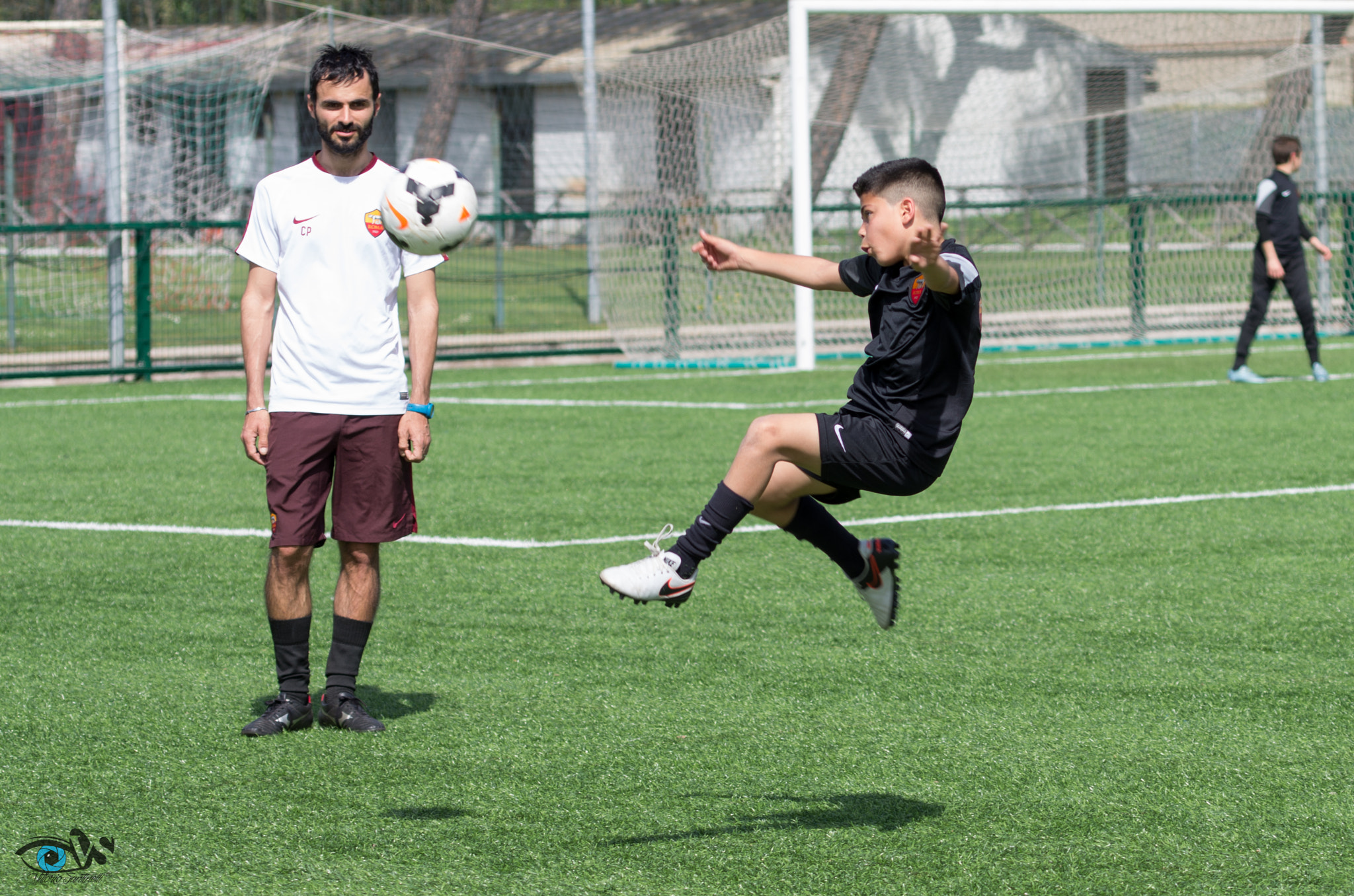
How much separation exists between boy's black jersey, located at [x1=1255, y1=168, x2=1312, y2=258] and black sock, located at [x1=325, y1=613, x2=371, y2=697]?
1124 centimetres

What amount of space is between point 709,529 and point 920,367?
767mm

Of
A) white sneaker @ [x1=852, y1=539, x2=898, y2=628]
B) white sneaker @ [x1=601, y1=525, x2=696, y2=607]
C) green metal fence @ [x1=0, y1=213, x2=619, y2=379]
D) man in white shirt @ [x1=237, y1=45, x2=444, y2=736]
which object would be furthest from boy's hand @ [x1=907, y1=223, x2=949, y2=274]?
green metal fence @ [x1=0, y1=213, x2=619, y2=379]

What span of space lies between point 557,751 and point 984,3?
13.1 metres

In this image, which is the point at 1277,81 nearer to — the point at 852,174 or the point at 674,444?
the point at 852,174

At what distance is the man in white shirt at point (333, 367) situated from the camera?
5.32 metres

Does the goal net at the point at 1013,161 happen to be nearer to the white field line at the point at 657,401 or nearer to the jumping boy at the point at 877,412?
the white field line at the point at 657,401

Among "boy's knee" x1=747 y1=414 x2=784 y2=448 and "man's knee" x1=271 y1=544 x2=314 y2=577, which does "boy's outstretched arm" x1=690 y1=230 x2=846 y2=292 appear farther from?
"man's knee" x1=271 y1=544 x2=314 y2=577

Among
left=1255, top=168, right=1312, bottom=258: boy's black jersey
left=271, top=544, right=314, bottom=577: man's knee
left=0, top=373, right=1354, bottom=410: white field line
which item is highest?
left=1255, top=168, right=1312, bottom=258: boy's black jersey

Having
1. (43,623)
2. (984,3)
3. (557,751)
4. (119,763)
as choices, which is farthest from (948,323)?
(984,3)

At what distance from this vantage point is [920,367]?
15.6 ft

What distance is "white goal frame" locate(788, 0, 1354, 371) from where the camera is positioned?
15.9 metres

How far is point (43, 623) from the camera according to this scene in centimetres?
679

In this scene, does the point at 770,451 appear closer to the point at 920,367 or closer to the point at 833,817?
the point at 920,367

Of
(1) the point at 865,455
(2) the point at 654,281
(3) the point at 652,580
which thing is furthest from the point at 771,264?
(2) the point at 654,281
